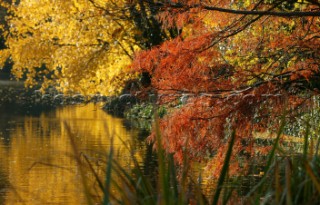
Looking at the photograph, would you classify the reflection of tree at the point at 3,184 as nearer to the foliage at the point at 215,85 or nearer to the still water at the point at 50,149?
the still water at the point at 50,149

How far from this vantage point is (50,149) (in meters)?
17.7

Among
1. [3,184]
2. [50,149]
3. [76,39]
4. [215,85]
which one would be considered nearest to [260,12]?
[215,85]

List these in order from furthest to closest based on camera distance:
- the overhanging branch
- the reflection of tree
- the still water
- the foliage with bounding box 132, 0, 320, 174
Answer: the still water, the reflection of tree, the foliage with bounding box 132, 0, 320, 174, the overhanging branch

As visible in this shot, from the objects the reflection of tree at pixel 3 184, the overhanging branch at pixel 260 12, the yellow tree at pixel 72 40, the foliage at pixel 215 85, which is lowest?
the reflection of tree at pixel 3 184

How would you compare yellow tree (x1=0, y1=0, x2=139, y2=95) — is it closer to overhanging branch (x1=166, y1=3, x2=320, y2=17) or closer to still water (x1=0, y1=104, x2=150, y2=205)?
still water (x1=0, y1=104, x2=150, y2=205)

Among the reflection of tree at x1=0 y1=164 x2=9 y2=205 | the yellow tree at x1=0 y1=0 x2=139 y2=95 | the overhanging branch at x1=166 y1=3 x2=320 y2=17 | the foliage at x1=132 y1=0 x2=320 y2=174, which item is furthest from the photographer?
the yellow tree at x1=0 y1=0 x2=139 y2=95

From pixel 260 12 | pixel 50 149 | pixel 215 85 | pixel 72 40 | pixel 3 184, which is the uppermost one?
pixel 72 40

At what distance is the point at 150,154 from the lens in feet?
57.3

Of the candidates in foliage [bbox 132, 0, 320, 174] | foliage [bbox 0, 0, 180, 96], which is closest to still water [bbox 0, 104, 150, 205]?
foliage [bbox 132, 0, 320, 174]

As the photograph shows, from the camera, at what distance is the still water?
11.6 m

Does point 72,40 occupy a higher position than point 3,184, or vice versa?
point 72,40

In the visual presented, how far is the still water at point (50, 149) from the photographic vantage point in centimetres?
1156

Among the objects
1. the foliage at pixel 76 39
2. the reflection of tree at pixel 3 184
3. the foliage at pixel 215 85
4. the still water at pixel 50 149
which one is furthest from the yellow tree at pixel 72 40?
the foliage at pixel 215 85

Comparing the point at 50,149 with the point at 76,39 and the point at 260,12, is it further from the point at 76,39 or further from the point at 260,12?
the point at 260,12
